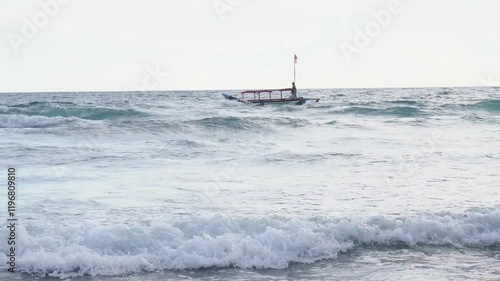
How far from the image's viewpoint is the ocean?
7.64 meters

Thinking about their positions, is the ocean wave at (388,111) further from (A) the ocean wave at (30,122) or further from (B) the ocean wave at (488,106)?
(A) the ocean wave at (30,122)

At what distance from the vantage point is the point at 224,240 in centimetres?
826

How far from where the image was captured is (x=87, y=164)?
16531 millimetres

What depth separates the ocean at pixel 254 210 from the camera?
764 cm

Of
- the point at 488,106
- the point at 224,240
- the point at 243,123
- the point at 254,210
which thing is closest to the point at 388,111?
the point at 488,106

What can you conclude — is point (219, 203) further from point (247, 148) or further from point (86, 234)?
point (247, 148)

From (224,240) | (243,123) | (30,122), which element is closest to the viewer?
(224,240)

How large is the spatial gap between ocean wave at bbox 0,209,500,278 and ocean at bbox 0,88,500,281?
2 centimetres

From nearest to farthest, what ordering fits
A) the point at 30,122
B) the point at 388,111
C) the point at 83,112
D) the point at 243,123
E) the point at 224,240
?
1. the point at 224,240
2. the point at 243,123
3. the point at 30,122
4. the point at 388,111
5. the point at 83,112

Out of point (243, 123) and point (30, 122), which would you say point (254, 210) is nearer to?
point (243, 123)

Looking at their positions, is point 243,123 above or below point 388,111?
above

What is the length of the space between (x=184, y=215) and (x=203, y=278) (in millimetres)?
2884

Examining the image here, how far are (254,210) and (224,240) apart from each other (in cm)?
224

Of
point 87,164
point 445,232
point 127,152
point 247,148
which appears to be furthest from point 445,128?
point 445,232
